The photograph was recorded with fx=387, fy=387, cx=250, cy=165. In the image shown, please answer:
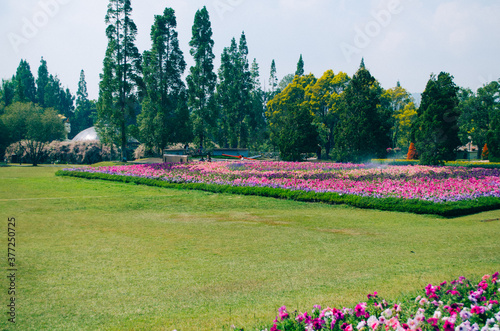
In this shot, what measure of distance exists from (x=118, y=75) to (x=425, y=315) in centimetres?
3744

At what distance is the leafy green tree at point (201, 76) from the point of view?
42.9 meters

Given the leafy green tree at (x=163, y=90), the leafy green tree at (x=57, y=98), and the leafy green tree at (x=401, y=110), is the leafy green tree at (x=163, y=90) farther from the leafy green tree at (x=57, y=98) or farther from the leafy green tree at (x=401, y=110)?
the leafy green tree at (x=57, y=98)

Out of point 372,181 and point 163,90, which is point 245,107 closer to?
point 163,90

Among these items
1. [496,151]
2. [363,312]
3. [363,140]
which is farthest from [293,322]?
[496,151]

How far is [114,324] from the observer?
3.92 m

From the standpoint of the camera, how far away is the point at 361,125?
25.4 metres

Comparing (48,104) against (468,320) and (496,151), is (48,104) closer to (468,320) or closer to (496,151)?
(496,151)

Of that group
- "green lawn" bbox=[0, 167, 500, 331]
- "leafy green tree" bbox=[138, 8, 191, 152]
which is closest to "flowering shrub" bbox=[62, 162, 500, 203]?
"green lawn" bbox=[0, 167, 500, 331]

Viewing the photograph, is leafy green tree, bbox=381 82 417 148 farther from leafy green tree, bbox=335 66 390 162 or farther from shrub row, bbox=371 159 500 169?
leafy green tree, bbox=335 66 390 162

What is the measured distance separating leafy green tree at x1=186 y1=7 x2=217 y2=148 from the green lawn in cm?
3248

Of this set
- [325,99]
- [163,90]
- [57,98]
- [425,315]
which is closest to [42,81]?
[57,98]

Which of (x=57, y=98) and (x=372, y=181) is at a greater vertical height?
(x=57, y=98)

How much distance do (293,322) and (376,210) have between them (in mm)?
8839

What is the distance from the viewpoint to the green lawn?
168 inches
